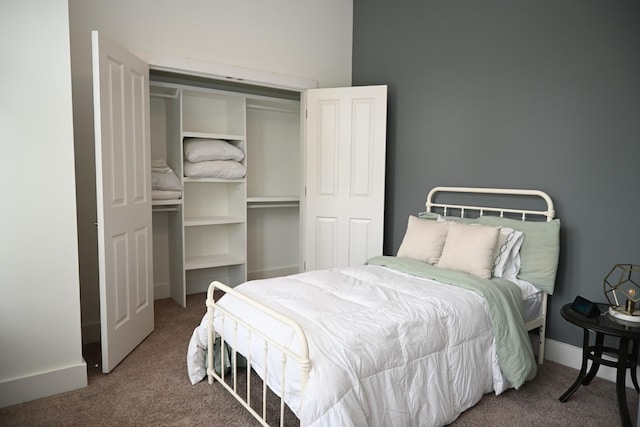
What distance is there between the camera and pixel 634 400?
2.46 meters

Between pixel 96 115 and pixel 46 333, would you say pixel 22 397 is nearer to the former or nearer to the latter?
pixel 46 333

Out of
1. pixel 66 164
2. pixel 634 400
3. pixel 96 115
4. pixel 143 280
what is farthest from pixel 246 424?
pixel 634 400

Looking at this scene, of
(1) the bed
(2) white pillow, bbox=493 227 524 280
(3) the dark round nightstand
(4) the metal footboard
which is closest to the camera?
(4) the metal footboard

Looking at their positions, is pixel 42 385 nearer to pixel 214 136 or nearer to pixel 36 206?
pixel 36 206

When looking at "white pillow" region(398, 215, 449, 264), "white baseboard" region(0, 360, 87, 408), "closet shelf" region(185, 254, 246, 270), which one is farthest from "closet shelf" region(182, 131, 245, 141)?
"white baseboard" region(0, 360, 87, 408)

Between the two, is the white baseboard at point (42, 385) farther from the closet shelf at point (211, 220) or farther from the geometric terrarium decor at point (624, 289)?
the geometric terrarium decor at point (624, 289)

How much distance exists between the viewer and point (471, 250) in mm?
2791

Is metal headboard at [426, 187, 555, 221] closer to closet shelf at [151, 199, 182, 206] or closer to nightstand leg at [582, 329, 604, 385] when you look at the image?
nightstand leg at [582, 329, 604, 385]

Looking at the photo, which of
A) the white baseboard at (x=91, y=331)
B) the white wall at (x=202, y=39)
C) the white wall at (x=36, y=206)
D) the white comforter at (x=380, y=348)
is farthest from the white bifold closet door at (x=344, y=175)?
the white wall at (x=36, y=206)

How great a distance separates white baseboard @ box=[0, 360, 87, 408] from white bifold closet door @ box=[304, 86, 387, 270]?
219 centimetres

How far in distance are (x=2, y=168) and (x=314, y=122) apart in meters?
2.54

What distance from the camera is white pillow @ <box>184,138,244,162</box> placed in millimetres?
3900

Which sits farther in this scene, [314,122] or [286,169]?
[286,169]

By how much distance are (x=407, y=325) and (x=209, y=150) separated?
265 centimetres
